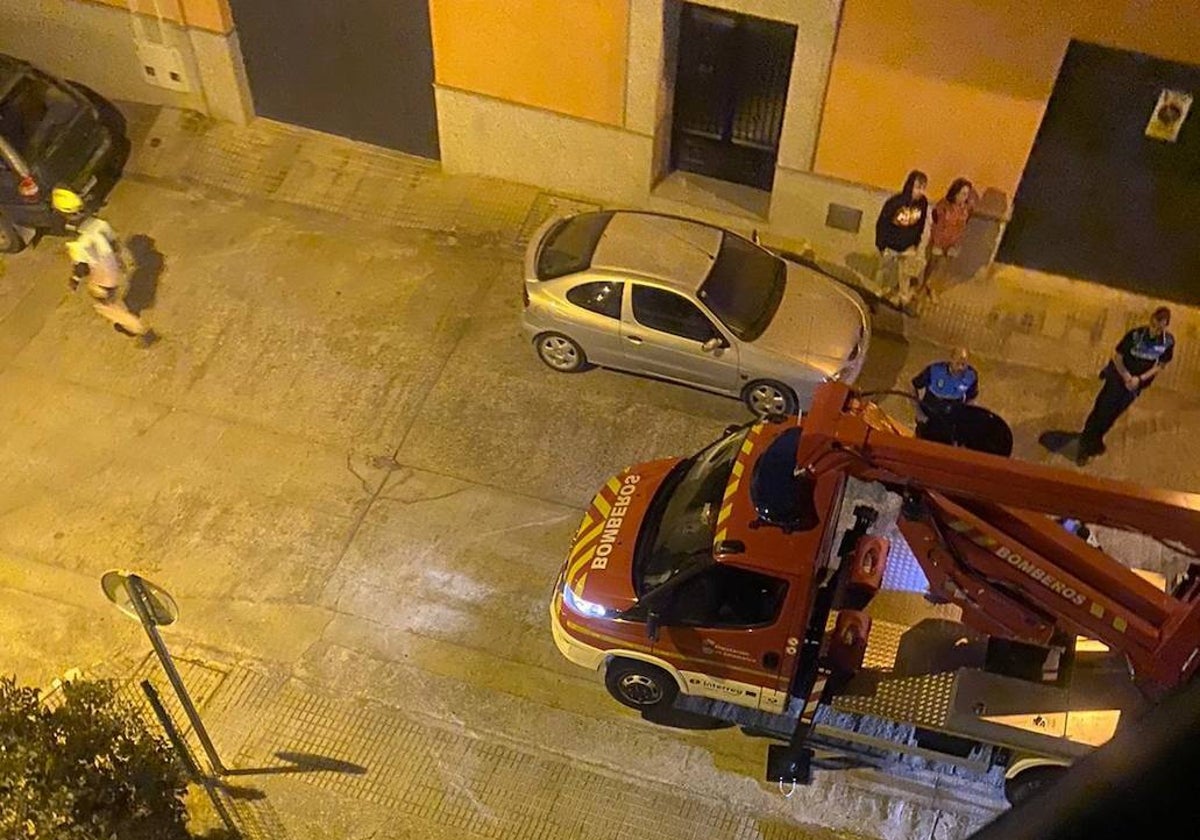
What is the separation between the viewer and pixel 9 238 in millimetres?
12375

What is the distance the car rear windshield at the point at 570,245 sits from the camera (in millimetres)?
10938

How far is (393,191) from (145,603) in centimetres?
771

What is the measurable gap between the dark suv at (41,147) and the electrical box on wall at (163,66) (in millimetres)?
905

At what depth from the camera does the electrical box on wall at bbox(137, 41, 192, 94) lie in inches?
524

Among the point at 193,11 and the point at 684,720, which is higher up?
the point at 193,11

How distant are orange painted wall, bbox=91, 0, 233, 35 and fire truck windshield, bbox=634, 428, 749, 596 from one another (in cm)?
801

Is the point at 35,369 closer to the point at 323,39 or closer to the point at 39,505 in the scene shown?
the point at 39,505

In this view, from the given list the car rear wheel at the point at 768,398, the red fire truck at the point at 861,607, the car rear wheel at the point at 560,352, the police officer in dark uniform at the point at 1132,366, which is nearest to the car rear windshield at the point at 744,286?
the car rear wheel at the point at 768,398

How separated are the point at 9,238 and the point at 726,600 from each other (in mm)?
9151

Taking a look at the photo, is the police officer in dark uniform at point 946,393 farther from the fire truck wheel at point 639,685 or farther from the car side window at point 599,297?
the fire truck wheel at point 639,685

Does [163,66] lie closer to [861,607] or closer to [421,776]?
[421,776]

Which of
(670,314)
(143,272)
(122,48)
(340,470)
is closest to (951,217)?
(670,314)

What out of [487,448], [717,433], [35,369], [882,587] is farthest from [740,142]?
[35,369]

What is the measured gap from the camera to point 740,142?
1262 cm
